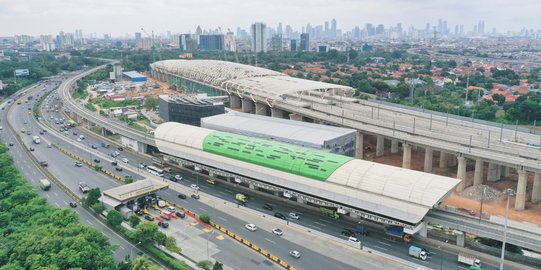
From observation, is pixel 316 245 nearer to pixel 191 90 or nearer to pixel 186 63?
pixel 191 90

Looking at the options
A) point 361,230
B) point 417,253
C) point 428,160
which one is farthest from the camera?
point 428,160

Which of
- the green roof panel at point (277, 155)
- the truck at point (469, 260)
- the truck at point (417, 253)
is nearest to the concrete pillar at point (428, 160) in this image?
the green roof panel at point (277, 155)

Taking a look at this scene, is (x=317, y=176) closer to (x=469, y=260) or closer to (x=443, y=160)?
(x=469, y=260)

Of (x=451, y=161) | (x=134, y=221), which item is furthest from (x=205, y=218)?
(x=451, y=161)

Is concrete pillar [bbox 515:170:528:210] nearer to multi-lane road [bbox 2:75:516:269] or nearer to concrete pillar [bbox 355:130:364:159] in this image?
multi-lane road [bbox 2:75:516:269]

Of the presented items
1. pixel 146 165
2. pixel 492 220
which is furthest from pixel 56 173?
pixel 492 220

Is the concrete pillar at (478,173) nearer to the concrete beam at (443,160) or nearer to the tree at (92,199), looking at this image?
the concrete beam at (443,160)
